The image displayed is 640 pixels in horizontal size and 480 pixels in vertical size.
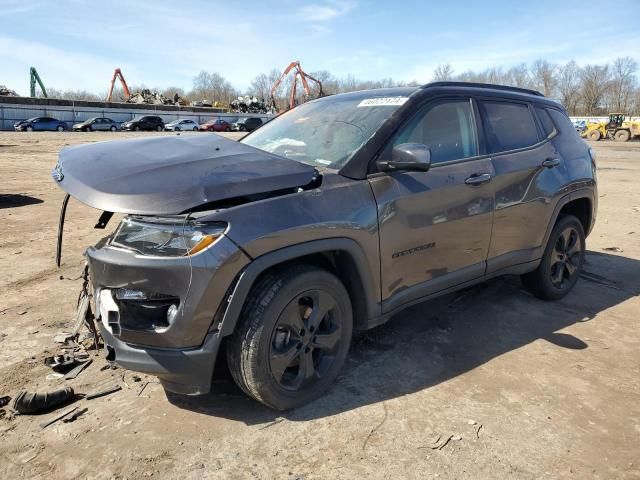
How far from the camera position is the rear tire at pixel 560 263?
447 centimetres

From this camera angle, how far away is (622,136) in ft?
136

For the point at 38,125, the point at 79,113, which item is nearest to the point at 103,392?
the point at 38,125

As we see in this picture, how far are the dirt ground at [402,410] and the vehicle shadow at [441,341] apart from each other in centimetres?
1

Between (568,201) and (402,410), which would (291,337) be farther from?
(568,201)

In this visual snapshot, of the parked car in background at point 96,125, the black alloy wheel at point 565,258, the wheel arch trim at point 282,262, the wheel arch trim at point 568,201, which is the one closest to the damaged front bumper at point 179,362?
the wheel arch trim at point 282,262

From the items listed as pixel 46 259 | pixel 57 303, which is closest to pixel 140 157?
pixel 57 303

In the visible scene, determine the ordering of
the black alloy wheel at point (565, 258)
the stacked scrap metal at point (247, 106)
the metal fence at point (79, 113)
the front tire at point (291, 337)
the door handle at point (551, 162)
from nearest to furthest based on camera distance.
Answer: the front tire at point (291, 337), the door handle at point (551, 162), the black alloy wheel at point (565, 258), the metal fence at point (79, 113), the stacked scrap metal at point (247, 106)

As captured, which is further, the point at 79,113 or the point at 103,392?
the point at 79,113

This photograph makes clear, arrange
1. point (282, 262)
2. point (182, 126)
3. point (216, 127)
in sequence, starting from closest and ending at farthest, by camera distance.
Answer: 1. point (282, 262)
2. point (182, 126)
3. point (216, 127)

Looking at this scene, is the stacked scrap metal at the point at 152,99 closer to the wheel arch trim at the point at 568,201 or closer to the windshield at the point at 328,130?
the windshield at the point at 328,130

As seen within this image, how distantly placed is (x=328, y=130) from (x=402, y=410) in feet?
6.29

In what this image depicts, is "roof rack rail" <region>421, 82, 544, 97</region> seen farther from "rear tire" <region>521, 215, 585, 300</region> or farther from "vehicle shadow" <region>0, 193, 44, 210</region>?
"vehicle shadow" <region>0, 193, 44, 210</region>

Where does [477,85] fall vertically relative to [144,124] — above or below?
below

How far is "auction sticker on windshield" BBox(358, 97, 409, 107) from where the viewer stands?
339 cm
